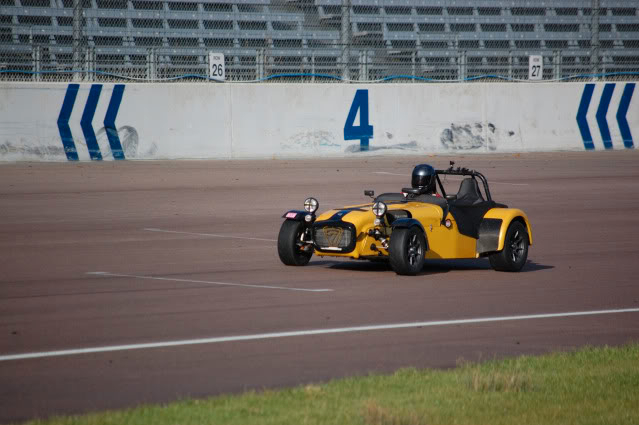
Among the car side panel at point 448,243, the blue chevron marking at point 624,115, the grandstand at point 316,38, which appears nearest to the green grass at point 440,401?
the car side panel at point 448,243

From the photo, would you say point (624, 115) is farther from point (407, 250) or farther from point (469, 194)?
point (407, 250)

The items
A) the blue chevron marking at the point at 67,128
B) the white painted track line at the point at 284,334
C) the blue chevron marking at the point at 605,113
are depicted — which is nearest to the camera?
the white painted track line at the point at 284,334

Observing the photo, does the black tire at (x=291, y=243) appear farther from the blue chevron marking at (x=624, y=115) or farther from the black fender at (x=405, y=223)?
the blue chevron marking at (x=624, y=115)

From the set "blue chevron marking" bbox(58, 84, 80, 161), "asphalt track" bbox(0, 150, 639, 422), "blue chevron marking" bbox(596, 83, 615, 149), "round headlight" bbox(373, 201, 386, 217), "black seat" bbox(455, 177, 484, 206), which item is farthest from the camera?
"blue chevron marking" bbox(596, 83, 615, 149)

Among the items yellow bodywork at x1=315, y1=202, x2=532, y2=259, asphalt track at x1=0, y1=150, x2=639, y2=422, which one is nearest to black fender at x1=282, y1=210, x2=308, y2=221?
yellow bodywork at x1=315, y1=202, x2=532, y2=259

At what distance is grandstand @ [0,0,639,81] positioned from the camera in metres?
27.1

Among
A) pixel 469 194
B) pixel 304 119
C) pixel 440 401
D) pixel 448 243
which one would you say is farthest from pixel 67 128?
pixel 440 401

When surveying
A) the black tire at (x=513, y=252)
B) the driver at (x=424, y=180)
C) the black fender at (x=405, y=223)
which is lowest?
the black tire at (x=513, y=252)

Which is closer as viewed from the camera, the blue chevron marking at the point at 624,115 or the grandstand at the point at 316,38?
the grandstand at the point at 316,38

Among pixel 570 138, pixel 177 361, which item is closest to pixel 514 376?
pixel 177 361

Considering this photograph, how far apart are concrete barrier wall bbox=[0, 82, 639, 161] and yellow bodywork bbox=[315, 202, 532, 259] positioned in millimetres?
15640

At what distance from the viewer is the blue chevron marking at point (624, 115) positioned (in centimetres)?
3306

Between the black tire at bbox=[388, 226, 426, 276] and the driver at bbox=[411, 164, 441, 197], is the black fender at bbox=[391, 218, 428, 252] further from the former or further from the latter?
the driver at bbox=[411, 164, 441, 197]

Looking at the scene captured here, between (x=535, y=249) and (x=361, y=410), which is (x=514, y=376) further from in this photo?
(x=535, y=249)
